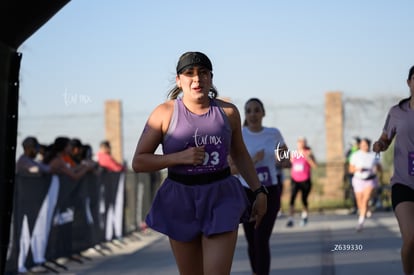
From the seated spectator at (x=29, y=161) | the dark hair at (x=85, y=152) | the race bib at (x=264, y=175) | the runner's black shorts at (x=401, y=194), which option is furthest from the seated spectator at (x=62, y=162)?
the runner's black shorts at (x=401, y=194)

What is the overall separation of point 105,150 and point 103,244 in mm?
2558

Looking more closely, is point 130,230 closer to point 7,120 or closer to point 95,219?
point 95,219

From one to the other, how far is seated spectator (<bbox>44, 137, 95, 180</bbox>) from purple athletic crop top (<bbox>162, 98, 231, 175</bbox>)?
684 cm

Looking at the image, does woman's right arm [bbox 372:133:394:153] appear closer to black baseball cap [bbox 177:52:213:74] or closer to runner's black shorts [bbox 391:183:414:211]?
runner's black shorts [bbox 391:183:414:211]

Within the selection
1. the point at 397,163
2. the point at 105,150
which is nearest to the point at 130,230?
the point at 105,150

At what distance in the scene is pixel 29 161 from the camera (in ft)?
43.2

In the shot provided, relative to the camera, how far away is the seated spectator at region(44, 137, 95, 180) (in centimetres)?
1377

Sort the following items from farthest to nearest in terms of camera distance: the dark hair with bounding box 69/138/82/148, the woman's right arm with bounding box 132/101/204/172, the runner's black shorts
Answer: the dark hair with bounding box 69/138/82/148 → the runner's black shorts → the woman's right arm with bounding box 132/101/204/172

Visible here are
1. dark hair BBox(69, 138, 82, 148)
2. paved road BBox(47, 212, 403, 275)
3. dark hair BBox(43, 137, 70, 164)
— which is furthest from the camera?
dark hair BBox(69, 138, 82, 148)

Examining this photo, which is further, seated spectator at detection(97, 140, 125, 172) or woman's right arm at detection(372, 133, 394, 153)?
seated spectator at detection(97, 140, 125, 172)

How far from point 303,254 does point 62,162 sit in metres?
3.34

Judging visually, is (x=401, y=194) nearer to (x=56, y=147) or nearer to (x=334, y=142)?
(x=56, y=147)

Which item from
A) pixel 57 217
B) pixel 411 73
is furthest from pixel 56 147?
pixel 411 73

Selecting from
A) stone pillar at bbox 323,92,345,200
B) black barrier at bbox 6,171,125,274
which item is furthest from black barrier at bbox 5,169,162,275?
stone pillar at bbox 323,92,345,200
